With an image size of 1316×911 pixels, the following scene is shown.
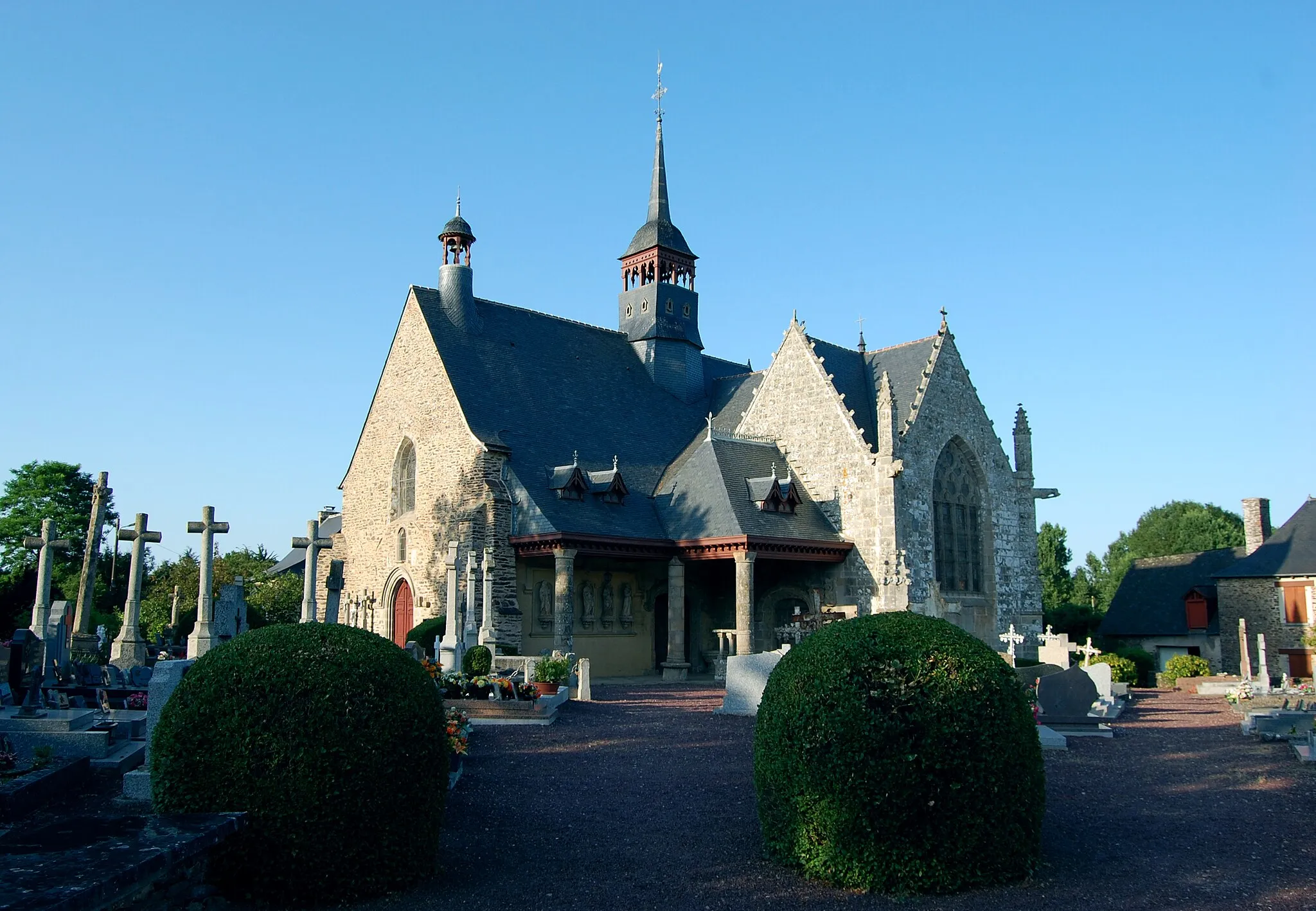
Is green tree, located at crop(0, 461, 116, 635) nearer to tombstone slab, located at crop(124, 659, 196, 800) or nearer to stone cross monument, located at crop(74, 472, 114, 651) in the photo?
stone cross monument, located at crop(74, 472, 114, 651)

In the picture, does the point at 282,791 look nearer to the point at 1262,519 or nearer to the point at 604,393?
the point at 604,393

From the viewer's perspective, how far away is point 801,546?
26562 mm

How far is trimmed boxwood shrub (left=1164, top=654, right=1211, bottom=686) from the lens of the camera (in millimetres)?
29016

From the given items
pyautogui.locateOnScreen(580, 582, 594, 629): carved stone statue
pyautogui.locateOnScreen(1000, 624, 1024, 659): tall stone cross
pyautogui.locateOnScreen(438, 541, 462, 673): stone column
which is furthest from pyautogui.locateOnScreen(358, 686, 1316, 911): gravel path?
pyautogui.locateOnScreen(580, 582, 594, 629): carved stone statue

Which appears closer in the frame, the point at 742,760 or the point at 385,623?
the point at 742,760

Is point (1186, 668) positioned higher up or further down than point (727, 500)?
further down

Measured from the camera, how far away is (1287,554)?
3244 cm

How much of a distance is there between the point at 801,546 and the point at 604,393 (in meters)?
8.80

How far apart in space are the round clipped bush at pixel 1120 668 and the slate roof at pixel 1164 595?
9.64 metres

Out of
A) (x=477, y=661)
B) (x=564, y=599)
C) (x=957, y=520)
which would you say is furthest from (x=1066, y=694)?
(x=957, y=520)

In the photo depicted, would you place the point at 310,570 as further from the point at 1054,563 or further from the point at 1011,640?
the point at 1054,563

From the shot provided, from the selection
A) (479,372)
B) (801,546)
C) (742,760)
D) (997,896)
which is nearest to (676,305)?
(479,372)

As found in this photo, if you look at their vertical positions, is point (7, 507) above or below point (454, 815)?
above

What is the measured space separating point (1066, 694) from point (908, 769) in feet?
33.3
